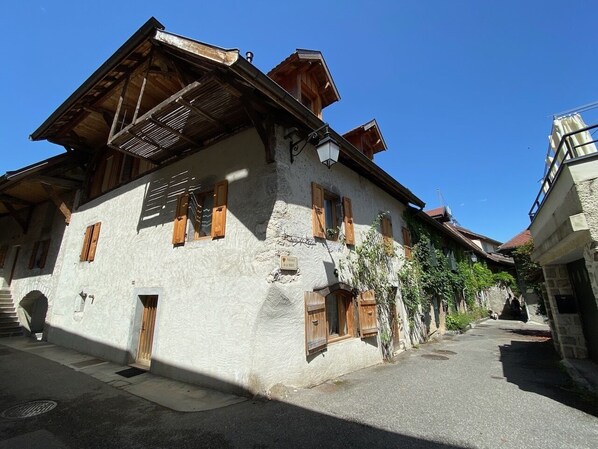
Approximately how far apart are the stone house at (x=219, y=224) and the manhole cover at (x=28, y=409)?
74.2 inches

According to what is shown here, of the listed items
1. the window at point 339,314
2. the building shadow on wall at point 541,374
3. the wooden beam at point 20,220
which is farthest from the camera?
the wooden beam at point 20,220

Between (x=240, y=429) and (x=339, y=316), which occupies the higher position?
(x=339, y=316)

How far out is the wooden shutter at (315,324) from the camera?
526 cm

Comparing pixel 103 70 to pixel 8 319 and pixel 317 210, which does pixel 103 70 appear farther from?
pixel 8 319

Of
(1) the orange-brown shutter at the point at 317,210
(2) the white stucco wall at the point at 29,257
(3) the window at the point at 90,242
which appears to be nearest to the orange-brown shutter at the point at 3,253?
(2) the white stucco wall at the point at 29,257

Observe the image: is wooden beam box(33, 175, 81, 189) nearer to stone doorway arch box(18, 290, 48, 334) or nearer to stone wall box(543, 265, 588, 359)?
stone doorway arch box(18, 290, 48, 334)

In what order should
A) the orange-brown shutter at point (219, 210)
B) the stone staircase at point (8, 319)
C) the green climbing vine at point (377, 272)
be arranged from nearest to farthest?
the orange-brown shutter at point (219, 210), the green climbing vine at point (377, 272), the stone staircase at point (8, 319)

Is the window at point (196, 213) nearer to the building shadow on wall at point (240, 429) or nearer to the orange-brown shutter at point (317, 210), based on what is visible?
the orange-brown shutter at point (317, 210)

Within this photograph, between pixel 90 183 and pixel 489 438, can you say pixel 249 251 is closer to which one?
pixel 489 438

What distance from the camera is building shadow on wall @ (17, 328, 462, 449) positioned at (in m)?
3.37

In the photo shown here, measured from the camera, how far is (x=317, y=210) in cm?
627

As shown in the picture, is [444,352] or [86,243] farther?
[86,243]

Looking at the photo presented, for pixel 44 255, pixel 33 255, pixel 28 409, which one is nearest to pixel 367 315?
pixel 28 409

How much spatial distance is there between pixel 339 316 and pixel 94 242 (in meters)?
8.27
